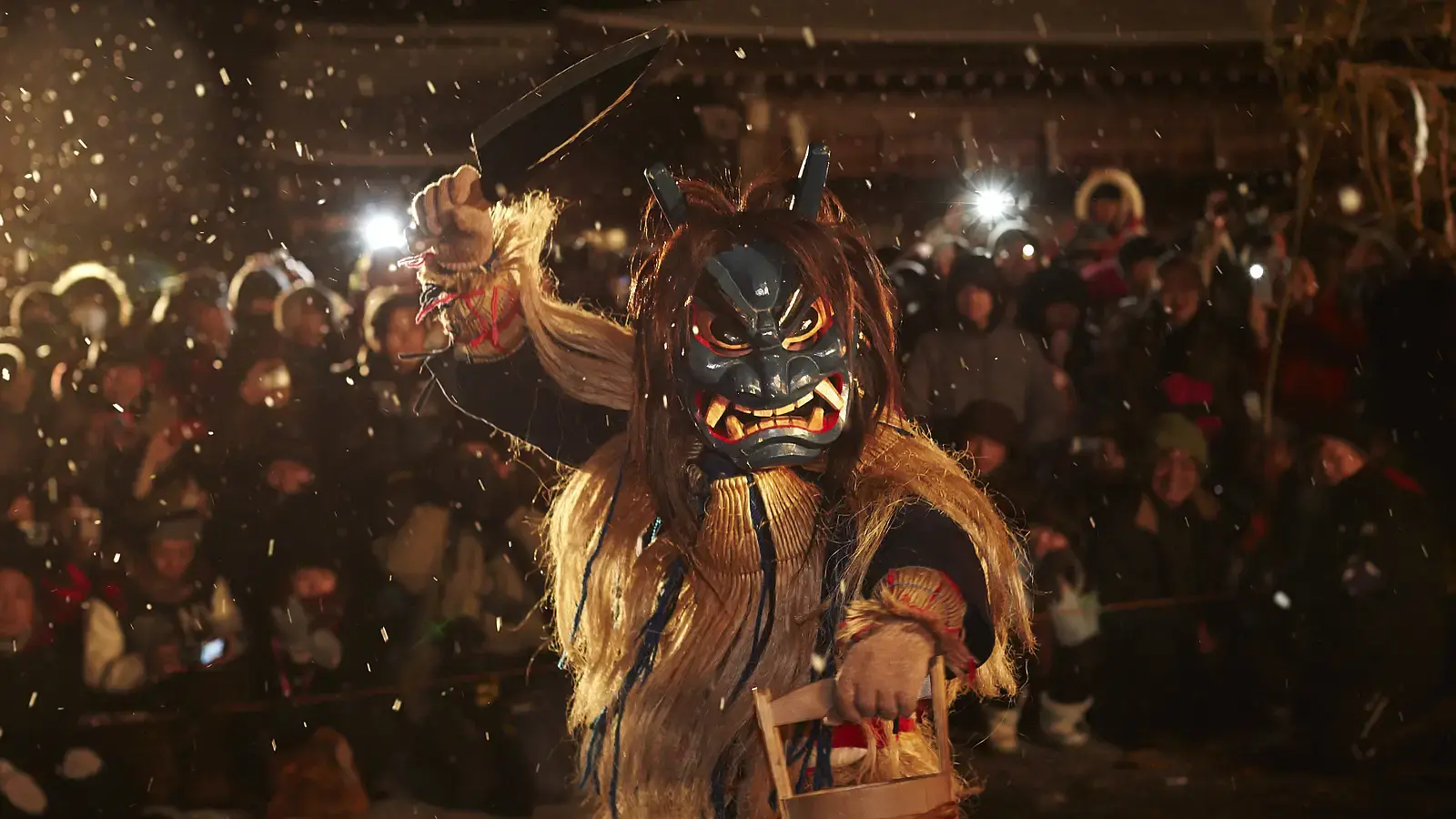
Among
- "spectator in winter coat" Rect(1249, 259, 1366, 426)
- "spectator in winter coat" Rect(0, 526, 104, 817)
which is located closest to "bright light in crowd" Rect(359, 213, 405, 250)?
"spectator in winter coat" Rect(0, 526, 104, 817)

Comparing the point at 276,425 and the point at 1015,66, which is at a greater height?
the point at 1015,66

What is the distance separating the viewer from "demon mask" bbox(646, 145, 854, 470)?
1672mm

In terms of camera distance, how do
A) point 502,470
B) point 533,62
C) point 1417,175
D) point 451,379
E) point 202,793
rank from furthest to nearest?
point 533,62 → point 1417,175 → point 502,470 → point 202,793 → point 451,379

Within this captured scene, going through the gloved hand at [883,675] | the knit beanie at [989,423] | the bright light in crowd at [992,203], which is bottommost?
the gloved hand at [883,675]

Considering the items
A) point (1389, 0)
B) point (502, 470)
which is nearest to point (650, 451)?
point (502, 470)

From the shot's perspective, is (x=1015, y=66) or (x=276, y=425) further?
(x=1015, y=66)

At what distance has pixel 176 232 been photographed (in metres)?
5.47

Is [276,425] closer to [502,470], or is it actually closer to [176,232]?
[502,470]

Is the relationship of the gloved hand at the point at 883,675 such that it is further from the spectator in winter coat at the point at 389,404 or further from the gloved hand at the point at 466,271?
the spectator in winter coat at the point at 389,404

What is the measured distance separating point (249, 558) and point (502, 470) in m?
0.59

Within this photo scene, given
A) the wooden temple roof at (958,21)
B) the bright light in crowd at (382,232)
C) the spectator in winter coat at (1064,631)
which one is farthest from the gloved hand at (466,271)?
the wooden temple roof at (958,21)

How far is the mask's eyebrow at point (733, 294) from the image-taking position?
168 cm

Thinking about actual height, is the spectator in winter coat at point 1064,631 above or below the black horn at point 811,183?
below

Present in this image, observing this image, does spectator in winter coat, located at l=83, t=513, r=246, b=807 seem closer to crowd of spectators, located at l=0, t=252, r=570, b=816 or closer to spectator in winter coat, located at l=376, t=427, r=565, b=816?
crowd of spectators, located at l=0, t=252, r=570, b=816
